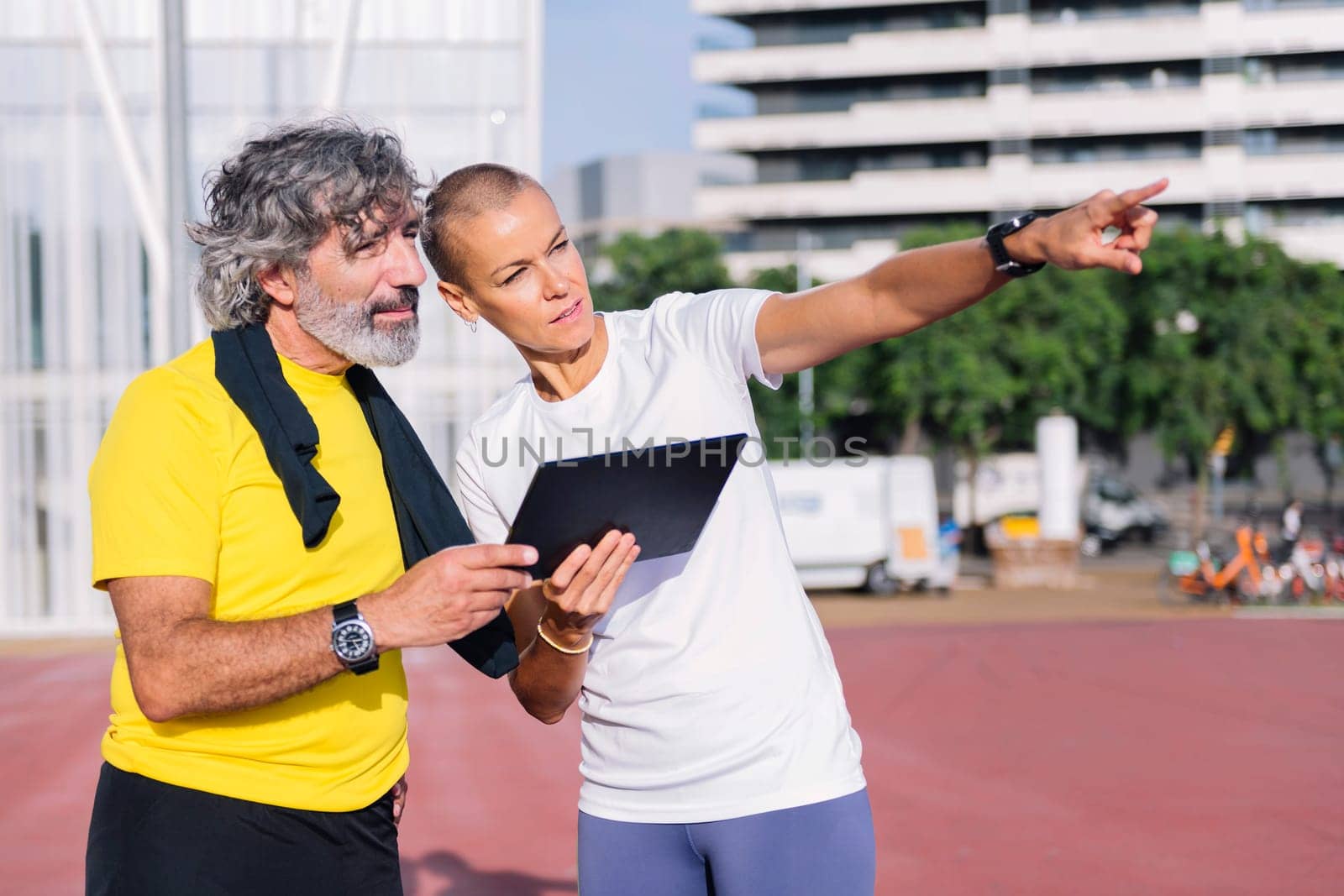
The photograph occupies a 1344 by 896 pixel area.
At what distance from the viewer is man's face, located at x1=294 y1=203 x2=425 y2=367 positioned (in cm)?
243

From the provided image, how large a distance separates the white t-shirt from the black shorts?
→ 1.81ft

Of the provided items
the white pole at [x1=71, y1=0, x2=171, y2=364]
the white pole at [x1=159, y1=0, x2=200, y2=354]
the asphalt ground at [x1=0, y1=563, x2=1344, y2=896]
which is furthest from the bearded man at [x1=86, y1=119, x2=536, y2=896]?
the white pole at [x1=71, y1=0, x2=171, y2=364]

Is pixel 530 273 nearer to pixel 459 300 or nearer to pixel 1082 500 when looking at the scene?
pixel 459 300

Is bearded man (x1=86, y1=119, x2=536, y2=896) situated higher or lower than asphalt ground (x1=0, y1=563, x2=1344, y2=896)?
higher

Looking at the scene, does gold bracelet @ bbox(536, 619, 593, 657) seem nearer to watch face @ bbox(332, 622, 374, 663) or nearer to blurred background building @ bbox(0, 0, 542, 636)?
watch face @ bbox(332, 622, 374, 663)

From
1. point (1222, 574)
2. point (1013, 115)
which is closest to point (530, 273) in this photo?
point (1222, 574)

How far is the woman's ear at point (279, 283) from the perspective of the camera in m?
2.44

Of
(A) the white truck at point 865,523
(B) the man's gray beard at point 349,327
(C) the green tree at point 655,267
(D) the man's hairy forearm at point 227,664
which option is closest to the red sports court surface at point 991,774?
(B) the man's gray beard at point 349,327

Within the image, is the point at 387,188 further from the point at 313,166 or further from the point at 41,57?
the point at 41,57

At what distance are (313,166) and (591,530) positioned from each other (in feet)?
2.55

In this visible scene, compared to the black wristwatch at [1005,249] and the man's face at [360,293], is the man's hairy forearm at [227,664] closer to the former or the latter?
the man's face at [360,293]

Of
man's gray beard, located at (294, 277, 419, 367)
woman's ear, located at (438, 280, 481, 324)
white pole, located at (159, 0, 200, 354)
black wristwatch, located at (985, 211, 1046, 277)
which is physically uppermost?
white pole, located at (159, 0, 200, 354)

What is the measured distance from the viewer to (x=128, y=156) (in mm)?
13820

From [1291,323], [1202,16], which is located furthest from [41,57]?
[1202,16]
